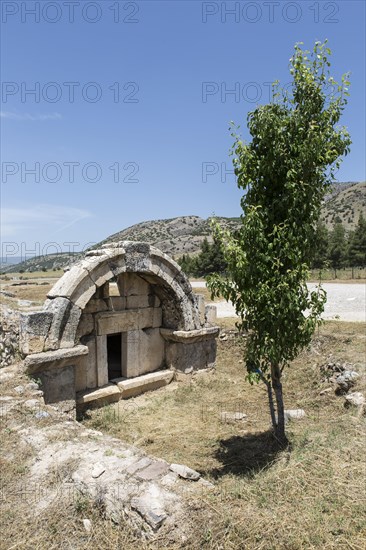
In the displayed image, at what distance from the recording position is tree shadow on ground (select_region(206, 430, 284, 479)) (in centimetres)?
532

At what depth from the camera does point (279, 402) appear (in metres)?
5.57

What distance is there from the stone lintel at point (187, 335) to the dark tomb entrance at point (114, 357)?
1.50 metres

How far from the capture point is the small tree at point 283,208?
4754 millimetres

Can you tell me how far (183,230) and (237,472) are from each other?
105 meters

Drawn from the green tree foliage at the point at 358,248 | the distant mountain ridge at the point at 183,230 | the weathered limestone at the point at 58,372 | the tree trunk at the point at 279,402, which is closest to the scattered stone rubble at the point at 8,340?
the weathered limestone at the point at 58,372

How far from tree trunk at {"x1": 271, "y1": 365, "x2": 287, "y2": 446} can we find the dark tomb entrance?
15.5 feet

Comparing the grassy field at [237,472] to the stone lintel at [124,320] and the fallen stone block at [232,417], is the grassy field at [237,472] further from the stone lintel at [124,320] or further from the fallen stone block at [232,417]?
the stone lintel at [124,320]

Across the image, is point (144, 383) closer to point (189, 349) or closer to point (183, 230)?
point (189, 349)

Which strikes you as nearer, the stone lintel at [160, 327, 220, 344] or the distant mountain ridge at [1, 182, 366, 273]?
the stone lintel at [160, 327, 220, 344]

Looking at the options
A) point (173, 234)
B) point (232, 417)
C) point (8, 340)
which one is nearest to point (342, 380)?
point (232, 417)

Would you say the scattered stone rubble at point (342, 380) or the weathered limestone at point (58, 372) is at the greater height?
the weathered limestone at point (58, 372)

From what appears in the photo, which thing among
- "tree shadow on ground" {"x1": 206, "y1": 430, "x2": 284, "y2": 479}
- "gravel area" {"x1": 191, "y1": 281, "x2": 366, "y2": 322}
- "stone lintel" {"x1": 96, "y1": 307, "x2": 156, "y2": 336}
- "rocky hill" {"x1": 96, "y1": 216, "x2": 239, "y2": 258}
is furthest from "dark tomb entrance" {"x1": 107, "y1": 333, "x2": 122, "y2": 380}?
"rocky hill" {"x1": 96, "y1": 216, "x2": 239, "y2": 258}

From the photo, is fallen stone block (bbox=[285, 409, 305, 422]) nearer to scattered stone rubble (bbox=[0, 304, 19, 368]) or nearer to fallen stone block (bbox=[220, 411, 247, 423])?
fallen stone block (bbox=[220, 411, 247, 423])

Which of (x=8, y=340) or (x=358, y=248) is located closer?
(x=8, y=340)
